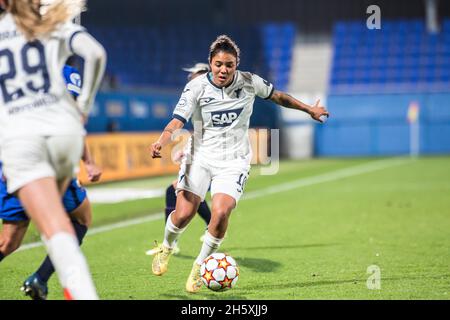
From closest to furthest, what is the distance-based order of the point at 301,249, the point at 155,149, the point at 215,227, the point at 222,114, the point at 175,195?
1. the point at 155,149
2. the point at 215,227
3. the point at 222,114
4. the point at 175,195
5. the point at 301,249

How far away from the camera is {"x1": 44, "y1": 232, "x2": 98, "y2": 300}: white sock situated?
4.47 metres

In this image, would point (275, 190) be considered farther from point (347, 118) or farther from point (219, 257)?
point (347, 118)

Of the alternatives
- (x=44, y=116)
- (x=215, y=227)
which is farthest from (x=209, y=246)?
(x=44, y=116)

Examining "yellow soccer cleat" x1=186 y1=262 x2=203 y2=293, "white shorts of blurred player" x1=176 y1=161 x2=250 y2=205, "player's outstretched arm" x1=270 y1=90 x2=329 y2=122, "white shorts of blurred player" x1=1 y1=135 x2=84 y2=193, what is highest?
"player's outstretched arm" x1=270 y1=90 x2=329 y2=122

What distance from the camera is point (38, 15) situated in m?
4.64

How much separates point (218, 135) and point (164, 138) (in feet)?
2.71

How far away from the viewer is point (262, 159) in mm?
31422

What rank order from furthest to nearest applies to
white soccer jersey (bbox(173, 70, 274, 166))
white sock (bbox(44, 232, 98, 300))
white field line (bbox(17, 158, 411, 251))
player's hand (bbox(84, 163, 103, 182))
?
1. white field line (bbox(17, 158, 411, 251))
2. white soccer jersey (bbox(173, 70, 274, 166))
3. player's hand (bbox(84, 163, 103, 182))
4. white sock (bbox(44, 232, 98, 300))

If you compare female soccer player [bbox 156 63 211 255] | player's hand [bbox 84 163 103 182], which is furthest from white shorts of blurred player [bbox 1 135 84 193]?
female soccer player [bbox 156 63 211 255]

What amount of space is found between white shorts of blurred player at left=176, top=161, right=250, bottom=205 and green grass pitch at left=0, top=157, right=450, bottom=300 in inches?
31.6

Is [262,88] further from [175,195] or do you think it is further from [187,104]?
[175,195]

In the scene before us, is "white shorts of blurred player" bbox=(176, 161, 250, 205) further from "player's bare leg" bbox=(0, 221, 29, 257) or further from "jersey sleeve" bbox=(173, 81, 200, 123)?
"player's bare leg" bbox=(0, 221, 29, 257)

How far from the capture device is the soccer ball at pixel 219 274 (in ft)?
21.8

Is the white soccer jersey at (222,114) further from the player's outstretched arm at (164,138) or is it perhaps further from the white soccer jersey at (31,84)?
the white soccer jersey at (31,84)
